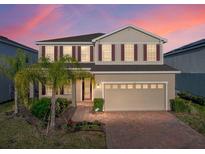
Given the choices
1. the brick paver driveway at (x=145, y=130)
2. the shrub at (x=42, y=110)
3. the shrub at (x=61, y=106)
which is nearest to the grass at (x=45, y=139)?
the brick paver driveway at (x=145, y=130)

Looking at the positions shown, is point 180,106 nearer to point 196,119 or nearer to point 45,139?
point 196,119

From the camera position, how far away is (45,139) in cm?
1036

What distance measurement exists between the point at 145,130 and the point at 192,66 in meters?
18.1

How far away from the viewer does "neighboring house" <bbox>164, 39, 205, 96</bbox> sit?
24.6 m

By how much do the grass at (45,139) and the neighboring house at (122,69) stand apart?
5723mm

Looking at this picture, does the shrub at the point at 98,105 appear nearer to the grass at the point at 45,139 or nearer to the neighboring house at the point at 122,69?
the neighboring house at the point at 122,69

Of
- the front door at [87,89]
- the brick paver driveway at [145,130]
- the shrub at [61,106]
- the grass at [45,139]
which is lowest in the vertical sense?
the brick paver driveway at [145,130]

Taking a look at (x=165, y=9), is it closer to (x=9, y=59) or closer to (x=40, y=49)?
(x=40, y=49)

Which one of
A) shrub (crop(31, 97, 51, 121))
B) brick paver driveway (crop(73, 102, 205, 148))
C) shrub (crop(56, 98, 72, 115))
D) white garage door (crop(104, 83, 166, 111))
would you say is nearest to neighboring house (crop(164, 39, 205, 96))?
white garage door (crop(104, 83, 166, 111))

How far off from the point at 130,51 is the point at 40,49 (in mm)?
8428

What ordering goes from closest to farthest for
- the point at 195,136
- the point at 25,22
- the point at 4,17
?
the point at 195,136, the point at 4,17, the point at 25,22

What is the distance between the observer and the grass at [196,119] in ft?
42.0

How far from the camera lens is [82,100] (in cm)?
2200

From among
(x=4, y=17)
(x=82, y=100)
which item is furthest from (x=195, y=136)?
(x=4, y=17)
